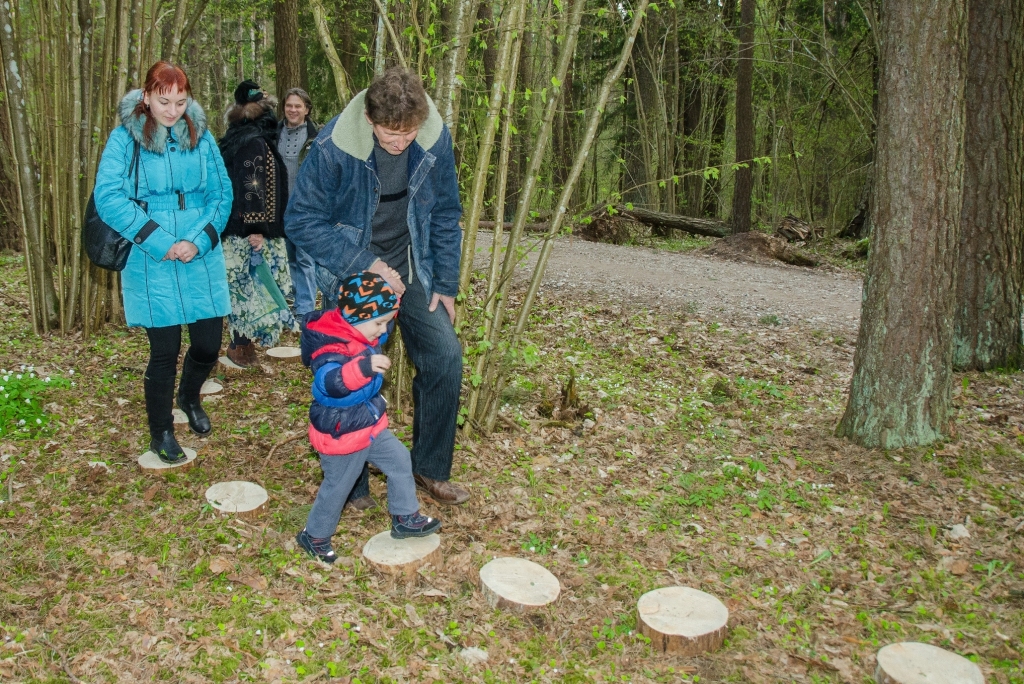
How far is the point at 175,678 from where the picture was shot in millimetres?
2461

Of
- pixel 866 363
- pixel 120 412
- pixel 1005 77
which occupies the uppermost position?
pixel 1005 77

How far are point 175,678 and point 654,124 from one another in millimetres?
15421

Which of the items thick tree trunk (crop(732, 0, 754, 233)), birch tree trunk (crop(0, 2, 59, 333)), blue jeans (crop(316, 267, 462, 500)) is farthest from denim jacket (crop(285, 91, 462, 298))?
thick tree trunk (crop(732, 0, 754, 233))

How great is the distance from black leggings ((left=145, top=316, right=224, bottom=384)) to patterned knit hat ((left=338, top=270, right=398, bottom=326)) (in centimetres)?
120

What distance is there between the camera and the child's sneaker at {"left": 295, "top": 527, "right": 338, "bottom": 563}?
121 inches

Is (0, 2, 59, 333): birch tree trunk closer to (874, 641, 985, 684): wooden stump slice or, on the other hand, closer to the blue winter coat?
the blue winter coat

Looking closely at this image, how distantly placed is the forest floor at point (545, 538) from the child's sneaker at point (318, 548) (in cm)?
7

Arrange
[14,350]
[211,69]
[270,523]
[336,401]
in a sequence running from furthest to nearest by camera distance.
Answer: [211,69]
[14,350]
[270,523]
[336,401]

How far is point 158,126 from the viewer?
3.39m

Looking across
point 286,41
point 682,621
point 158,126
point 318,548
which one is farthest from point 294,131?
point 286,41

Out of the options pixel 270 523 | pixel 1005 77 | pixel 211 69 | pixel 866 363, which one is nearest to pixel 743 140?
pixel 1005 77

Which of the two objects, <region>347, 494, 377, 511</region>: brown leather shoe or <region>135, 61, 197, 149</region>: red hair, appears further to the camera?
<region>347, 494, 377, 511</region>: brown leather shoe

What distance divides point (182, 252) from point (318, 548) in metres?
1.44

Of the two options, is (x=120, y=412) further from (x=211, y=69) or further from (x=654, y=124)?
(x=211, y=69)
